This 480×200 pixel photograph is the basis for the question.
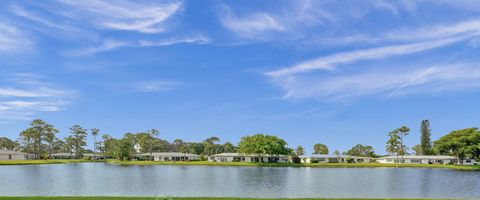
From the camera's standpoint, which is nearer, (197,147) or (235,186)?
(235,186)

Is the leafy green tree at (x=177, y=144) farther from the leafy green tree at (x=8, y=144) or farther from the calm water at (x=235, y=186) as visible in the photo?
the calm water at (x=235, y=186)

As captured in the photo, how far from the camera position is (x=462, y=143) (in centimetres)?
10900

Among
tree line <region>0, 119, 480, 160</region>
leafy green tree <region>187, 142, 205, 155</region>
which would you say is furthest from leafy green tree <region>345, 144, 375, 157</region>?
leafy green tree <region>187, 142, 205, 155</region>

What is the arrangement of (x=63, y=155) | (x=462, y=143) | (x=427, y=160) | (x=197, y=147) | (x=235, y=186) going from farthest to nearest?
(x=197, y=147) → (x=63, y=155) → (x=427, y=160) → (x=462, y=143) → (x=235, y=186)

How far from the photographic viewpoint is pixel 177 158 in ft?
465

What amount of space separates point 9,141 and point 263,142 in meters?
129

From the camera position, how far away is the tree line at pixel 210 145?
110 meters

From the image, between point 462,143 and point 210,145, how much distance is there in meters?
97.1

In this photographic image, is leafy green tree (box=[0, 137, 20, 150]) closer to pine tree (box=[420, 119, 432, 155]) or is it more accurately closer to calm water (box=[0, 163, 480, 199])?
calm water (box=[0, 163, 480, 199])

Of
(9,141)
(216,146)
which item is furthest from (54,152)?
(216,146)

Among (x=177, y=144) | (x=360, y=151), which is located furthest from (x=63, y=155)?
(x=360, y=151)

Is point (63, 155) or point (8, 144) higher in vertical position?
point (8, 144)

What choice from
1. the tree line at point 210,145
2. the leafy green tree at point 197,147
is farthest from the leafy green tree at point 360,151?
the leafy green tree at point 197,147

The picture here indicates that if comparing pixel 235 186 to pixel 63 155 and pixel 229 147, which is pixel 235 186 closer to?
pixel 229 147
